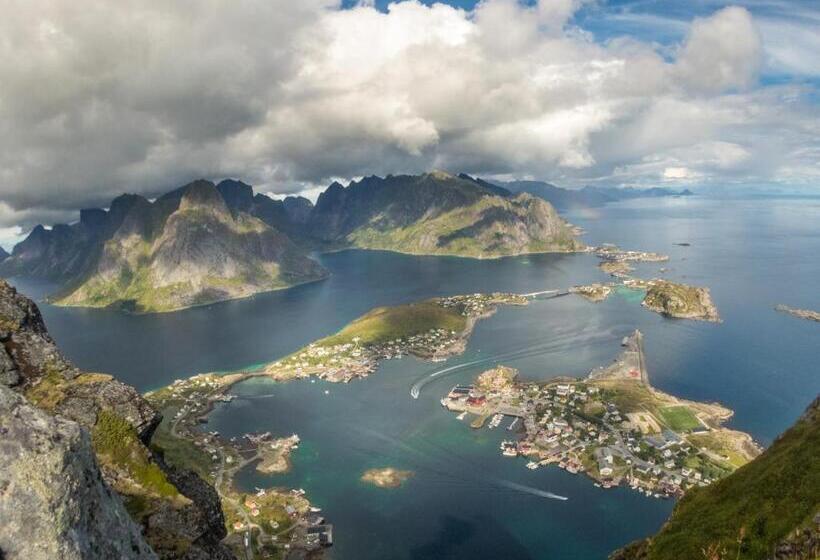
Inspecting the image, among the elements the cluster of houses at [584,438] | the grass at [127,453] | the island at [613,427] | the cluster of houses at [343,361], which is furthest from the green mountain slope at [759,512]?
the cluster of houses at [343,361]

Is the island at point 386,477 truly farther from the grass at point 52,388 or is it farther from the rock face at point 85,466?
the grass at point 52,388

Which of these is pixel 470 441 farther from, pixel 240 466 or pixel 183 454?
pixel 183 454

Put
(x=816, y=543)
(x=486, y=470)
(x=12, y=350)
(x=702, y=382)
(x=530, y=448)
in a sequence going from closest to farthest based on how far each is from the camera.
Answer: (x=816, y=543) → (x=12, y=350) → (x=486, y=470) → (x=530, y=448) → (x=702, y=382)

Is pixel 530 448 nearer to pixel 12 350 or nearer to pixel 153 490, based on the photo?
pixel 153 490

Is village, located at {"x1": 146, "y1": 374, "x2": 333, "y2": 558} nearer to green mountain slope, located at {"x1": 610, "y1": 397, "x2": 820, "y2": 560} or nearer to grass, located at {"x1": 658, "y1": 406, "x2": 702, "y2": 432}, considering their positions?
green mountain slope, located at {"x1": 610, "y1": 397, "x2": 820, "y2": 560}

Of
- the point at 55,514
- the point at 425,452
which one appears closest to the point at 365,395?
the point at 425,452
